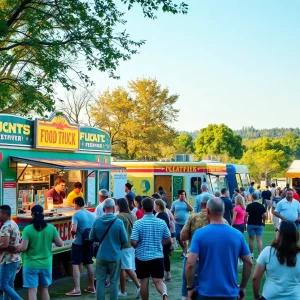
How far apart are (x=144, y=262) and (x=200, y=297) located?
299 centimetres

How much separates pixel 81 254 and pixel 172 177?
12874mm

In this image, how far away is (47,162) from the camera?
451 inches

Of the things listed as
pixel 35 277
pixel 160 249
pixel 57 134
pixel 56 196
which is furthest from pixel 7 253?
pixel 56 196

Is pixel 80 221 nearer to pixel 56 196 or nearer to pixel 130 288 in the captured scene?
pixel 130 288

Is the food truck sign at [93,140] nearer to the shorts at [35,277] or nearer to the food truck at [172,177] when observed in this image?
the shorts at [35,277]

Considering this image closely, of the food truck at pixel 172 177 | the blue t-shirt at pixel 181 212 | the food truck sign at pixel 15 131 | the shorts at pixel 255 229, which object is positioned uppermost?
the food truck sign at pixel 15 131

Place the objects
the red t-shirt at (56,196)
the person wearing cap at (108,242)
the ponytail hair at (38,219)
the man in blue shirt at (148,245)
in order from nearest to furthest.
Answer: the ponytail hair at (38,219)
the man in blue shirt at (148,245)
the person wearing cap at (108,242)
the red t-shirt at (56,196)

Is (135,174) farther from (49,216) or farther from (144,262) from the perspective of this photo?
(144,262)

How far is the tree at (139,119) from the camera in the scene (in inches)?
1507

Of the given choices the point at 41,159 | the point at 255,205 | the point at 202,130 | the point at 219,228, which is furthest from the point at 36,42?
the point at 202,130

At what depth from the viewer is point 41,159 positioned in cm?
1189

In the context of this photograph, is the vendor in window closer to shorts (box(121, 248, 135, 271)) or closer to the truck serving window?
shorts (box(121, 248, 135, 271))

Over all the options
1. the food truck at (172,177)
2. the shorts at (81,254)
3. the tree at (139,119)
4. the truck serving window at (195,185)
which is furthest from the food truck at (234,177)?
the shorts at (81,254)

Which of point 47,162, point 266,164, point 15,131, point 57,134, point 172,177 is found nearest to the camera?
point 15,131
